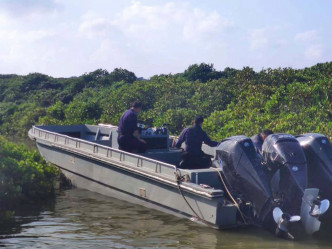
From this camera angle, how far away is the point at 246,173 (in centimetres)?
802

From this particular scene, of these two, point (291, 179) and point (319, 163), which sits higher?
point (319, 163)

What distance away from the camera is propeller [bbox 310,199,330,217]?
290 inches

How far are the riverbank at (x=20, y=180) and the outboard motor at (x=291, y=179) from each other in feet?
14.3

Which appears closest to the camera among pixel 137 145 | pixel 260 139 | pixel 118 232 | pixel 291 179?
pixel 291 179

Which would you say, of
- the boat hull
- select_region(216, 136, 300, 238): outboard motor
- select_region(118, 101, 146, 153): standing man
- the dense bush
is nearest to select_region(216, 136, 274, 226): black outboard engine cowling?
select_region(216, 136, 300, 238): outboard motor

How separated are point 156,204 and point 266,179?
7.69 ft

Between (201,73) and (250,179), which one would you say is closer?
(250,179)

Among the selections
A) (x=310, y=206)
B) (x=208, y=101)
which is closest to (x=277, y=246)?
(x=310, y=206)

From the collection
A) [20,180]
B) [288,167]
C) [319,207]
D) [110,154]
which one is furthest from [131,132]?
[319,207]

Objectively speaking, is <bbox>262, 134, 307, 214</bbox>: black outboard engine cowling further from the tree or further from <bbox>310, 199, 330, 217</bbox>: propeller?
the tree

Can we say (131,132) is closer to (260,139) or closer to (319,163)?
(260,139)

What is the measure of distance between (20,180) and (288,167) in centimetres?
493

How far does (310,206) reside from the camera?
7469 mm

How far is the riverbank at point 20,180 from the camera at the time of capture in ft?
30.3
